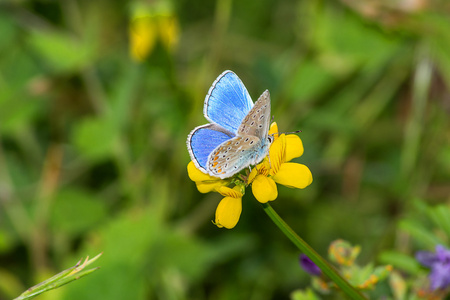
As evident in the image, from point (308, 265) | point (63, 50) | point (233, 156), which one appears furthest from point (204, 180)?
point (63, 50)

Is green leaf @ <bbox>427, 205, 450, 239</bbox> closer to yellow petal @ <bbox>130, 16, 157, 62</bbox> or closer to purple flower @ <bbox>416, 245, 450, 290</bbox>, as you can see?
purple flower @ <bbox>416, 245, 450, 290</bbox>

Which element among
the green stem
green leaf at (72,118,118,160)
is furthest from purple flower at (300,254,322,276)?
green leaf at (72,118,118,160)

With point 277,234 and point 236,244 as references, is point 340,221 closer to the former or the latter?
point 277,234

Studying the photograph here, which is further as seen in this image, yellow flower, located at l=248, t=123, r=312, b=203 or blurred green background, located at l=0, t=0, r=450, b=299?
blurred green background, located at l=0, t=0, r=450, b=299

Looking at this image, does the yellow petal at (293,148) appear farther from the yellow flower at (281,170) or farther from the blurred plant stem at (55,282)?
the blurred plant stem at (55,282)

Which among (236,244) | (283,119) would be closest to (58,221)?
(236,244)

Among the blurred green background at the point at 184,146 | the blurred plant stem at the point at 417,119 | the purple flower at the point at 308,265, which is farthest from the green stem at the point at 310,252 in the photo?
the blurred plant stem at the point at 417,119
